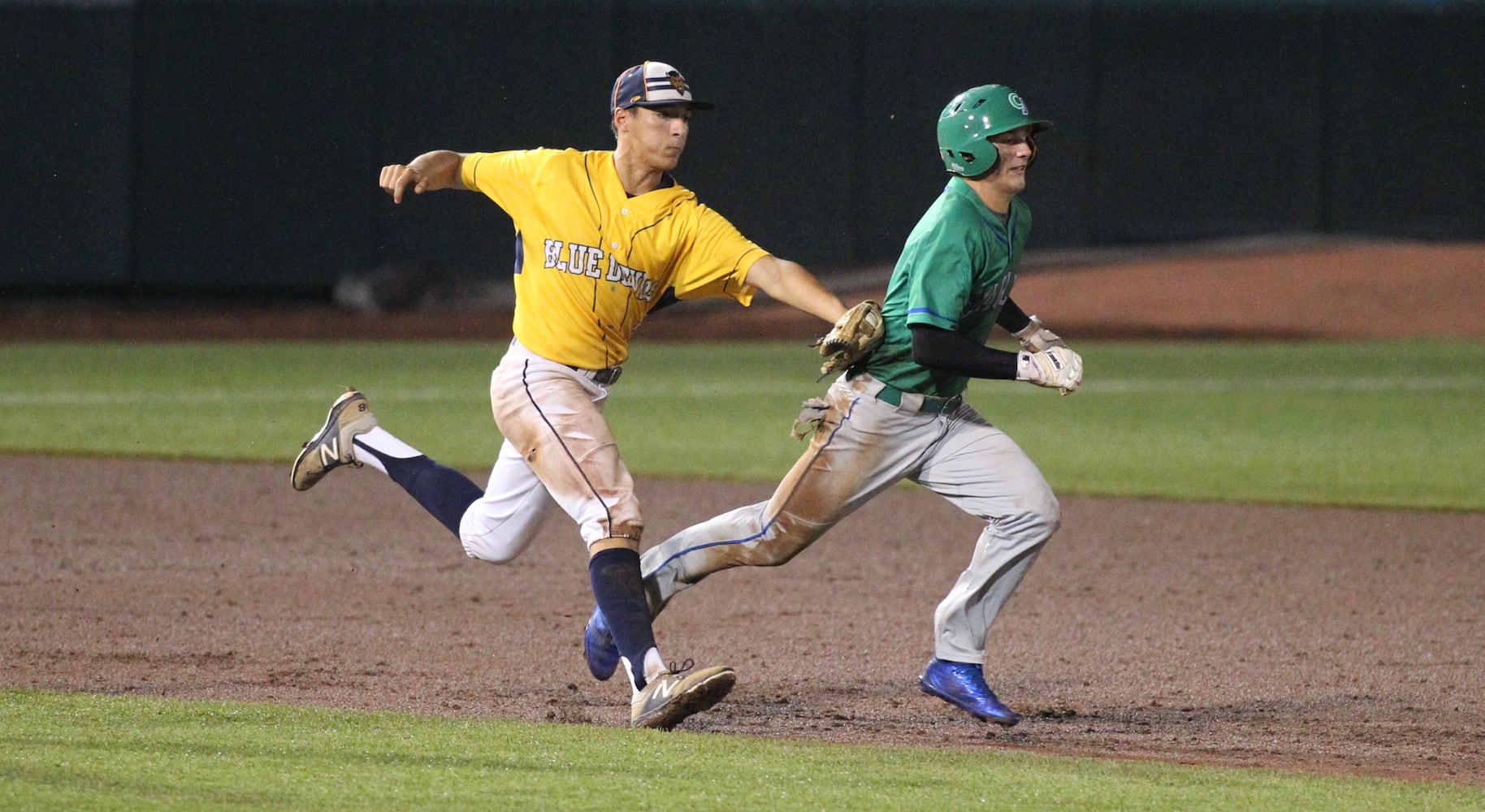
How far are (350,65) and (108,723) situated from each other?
703 inches

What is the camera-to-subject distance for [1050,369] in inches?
182

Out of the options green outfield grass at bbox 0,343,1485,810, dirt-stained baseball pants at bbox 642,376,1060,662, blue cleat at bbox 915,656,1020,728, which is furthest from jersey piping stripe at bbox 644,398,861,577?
green outfield grass at bbox 0,343,1485,810

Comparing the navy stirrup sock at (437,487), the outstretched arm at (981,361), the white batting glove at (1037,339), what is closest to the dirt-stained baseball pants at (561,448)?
the navy stirrup sock at (437,487)

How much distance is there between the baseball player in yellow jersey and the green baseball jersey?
25cm

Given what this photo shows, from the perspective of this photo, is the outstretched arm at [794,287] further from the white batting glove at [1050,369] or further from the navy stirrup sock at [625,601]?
the navy stirrup sock at [625,601]

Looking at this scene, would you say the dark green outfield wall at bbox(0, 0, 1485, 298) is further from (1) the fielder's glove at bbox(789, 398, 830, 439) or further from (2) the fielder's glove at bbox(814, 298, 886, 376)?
(2) the fielder's glove at bbox(814, 298, 886, 376)

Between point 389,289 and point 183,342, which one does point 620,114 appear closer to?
point 183,342

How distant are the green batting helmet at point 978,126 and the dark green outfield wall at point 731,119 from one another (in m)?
16.9

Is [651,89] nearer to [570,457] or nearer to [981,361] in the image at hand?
[570,457]

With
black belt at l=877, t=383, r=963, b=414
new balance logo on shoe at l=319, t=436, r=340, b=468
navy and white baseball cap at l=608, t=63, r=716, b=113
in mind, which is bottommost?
new balance logo on shoe at l=319, t=436, r=340, b=468

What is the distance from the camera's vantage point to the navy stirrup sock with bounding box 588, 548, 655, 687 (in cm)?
458

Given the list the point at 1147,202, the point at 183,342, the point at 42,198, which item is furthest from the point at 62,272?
the point at 1147,202

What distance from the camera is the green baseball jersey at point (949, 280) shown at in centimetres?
460

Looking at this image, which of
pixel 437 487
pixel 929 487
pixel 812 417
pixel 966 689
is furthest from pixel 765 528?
pixel 437 487
